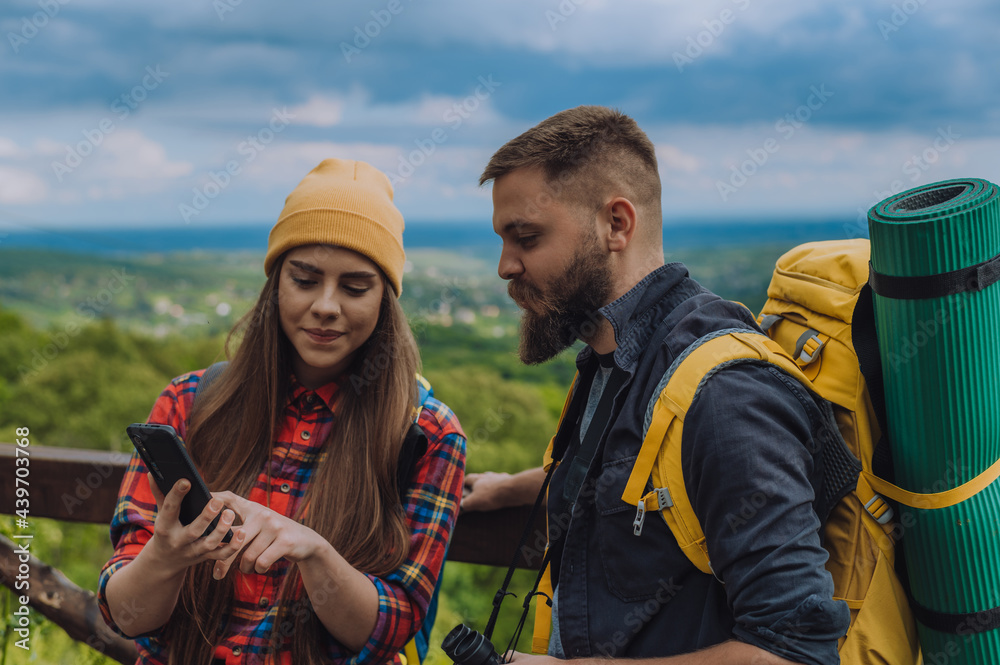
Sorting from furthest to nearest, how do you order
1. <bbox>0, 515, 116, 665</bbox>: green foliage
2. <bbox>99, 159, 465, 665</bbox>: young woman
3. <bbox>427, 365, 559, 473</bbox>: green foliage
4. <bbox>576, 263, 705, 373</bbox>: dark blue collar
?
<bbox>427, 365, 559, 473</bbox>: green foliage < <bbox>0, 515, 116, 665</bbox>: green foliage < <bbox>99, 159, 465, 665</bbox>: young woman < <bbox>576, 263, 705, 373</bbox>: dark blue collar

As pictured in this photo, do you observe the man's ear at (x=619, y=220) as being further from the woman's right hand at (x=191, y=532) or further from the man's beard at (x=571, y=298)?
the woman's right hand at (x=191, y=532)

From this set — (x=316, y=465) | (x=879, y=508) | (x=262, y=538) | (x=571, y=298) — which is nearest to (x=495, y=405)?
(x=316, y=465)

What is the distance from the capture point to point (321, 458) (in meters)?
2.51

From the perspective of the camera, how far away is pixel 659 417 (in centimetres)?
169

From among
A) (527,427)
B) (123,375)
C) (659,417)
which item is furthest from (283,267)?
(123,375)

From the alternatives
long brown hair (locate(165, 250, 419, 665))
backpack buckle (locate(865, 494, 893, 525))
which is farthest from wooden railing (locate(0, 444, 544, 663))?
backpack buckle (locate(865, 494, 893, 525))

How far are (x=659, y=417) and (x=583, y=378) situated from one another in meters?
0.64

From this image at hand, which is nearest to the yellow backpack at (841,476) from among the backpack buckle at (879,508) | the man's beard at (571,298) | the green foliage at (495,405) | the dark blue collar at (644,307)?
the backpack buckle at (879,508)

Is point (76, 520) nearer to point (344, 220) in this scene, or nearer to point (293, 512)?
point (293, 512)

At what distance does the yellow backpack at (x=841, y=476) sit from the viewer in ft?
5.48

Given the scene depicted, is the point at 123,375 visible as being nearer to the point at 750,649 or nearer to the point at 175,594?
Answer: the point at 175,594

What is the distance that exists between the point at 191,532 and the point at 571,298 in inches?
44.7

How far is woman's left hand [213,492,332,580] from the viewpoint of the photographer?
1.89 metres

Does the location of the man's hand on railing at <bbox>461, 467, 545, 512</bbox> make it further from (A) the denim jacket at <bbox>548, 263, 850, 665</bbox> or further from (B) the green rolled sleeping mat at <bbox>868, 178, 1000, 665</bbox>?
(B) the green rolled sleeping mat at <bbox>868, 178, 1000, 665</bbox>
